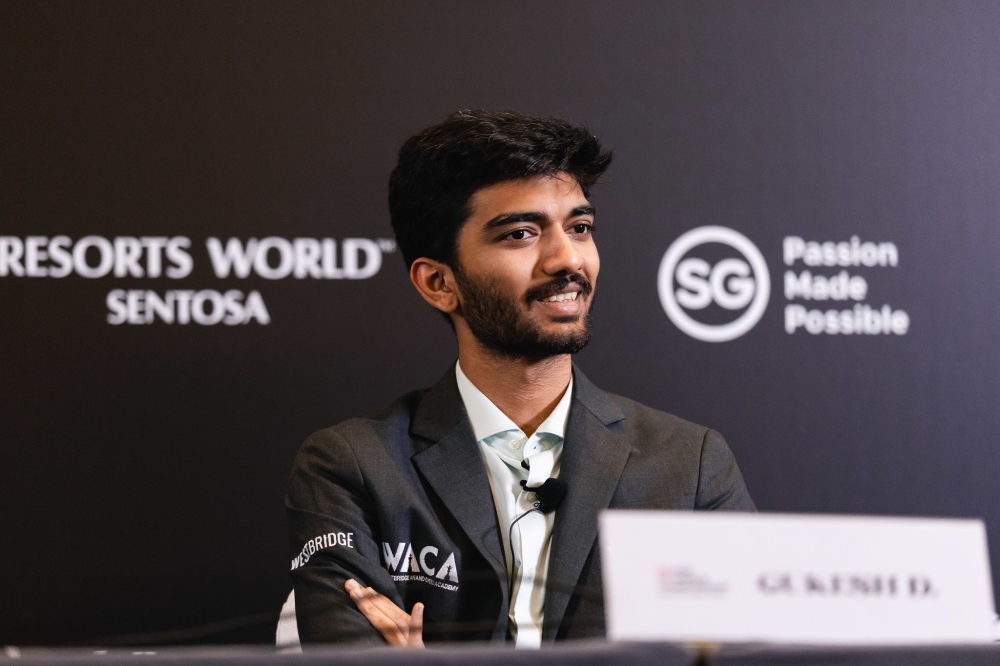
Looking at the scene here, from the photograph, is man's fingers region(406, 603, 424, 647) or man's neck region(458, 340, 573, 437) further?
man's neck region(458, 340, 573, 437)

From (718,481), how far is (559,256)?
1.70ft

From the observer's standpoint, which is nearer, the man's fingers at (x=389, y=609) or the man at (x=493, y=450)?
the man's fingers at (x=389, y=609)

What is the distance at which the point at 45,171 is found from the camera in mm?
2229

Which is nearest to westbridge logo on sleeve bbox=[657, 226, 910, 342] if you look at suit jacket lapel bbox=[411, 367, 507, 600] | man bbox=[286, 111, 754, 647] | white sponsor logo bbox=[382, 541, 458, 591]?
man bbox=[286, 111, 754, 647]

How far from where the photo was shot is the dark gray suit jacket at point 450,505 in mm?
1646

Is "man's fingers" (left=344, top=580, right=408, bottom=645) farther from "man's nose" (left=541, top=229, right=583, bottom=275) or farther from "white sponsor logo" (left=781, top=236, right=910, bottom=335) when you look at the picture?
"white sponsor logo" (left=781, top=236, right=910, bottom=335)

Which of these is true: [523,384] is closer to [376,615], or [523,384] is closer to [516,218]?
[516,218]

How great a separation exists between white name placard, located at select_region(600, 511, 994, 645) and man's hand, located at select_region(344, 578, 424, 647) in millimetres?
747

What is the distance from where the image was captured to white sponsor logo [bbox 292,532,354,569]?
1.68 metres

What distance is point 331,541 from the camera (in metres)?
1.69

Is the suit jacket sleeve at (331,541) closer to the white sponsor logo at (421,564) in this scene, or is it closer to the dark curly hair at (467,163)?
the white sponsor logo at (421,564)

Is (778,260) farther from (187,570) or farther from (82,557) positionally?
(82,557)

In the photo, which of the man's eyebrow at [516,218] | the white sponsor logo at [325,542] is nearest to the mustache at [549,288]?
the man's eyebrow at [516,218]

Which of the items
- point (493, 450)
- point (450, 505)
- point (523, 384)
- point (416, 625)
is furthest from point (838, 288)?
A: point (416, 625)
